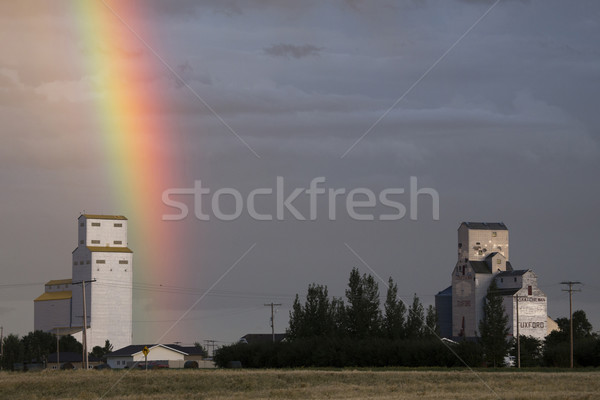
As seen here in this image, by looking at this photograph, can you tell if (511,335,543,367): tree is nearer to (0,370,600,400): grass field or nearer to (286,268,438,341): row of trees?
(286,268,438,341): row of trees

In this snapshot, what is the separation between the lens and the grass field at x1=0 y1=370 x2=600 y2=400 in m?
57.0

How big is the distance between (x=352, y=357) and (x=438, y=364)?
1108 centimetres

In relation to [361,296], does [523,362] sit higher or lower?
lower

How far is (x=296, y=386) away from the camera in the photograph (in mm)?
66312

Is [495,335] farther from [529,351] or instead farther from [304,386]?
[304,386]

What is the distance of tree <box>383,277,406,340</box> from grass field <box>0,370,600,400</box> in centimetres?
5294

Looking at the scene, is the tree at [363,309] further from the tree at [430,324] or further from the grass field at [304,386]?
the grass field at [304,386]

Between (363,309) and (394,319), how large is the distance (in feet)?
14.6

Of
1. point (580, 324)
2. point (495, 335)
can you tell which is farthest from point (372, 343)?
point (580, 324)

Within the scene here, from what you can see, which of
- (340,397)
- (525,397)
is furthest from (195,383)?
(525,397)

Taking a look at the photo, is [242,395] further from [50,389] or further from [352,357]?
[352,357]

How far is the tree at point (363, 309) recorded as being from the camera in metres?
131

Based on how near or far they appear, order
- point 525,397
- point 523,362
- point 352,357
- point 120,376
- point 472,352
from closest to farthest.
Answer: point 525,397, point 120,376, point 472,352, point 352,357, point 523,362

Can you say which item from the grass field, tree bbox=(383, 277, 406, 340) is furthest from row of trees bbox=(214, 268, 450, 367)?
the grass field
